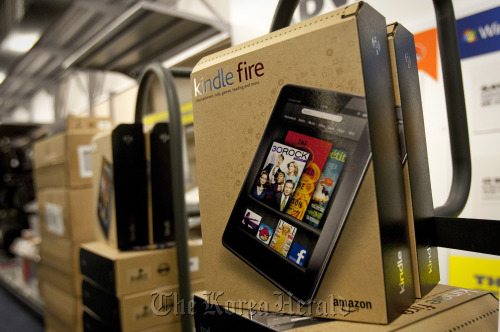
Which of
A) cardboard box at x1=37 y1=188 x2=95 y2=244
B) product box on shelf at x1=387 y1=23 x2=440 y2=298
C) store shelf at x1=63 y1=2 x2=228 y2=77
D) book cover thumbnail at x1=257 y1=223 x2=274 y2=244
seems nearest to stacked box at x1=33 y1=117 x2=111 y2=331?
cardboard box at x1=37 y1=188 x2=95 y2=244

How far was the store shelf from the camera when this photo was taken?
6.17 feet

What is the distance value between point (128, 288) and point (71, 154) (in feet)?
3.60

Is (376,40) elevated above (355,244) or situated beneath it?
elevated above

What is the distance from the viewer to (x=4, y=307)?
12.0ft

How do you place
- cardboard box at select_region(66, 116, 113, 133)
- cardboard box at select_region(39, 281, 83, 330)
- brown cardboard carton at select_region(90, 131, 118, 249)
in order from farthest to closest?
cardboard box at select_region(66, 116, 113, 133), cardboard box at select_region(39, 281, 83, 330), brown cardboard carton at select_region(90, 131, 118, 249)

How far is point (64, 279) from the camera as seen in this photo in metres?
1.92

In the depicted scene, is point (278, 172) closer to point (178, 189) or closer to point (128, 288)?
point (178, 189)

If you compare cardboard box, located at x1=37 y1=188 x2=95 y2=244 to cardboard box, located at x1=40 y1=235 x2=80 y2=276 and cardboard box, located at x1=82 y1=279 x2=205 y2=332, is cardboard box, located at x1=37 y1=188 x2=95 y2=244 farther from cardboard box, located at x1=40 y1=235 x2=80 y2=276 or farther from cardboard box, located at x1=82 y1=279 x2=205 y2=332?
cardboard box, located at x1=82 y1=279 x2=205 y2=332

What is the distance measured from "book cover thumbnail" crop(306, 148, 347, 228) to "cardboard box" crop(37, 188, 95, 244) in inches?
66.5

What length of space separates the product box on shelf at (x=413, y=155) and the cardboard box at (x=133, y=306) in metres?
0.77

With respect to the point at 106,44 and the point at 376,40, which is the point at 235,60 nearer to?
the point at 376,40

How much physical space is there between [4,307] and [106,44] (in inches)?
119

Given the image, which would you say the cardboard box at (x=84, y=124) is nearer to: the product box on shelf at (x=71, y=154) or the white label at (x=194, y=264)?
the product box on shelf at (x=71, y=154)

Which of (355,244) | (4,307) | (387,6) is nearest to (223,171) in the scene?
(355,244)
